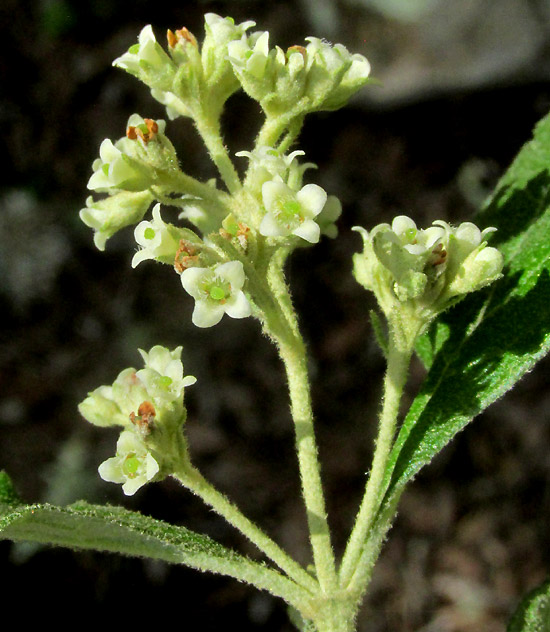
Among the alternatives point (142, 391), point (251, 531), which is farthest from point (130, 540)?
point (142, 391)

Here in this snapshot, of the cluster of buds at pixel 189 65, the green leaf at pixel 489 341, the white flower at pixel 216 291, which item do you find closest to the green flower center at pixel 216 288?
the white flower at pixel 216 291

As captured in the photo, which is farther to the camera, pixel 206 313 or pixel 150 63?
pixel 150 63

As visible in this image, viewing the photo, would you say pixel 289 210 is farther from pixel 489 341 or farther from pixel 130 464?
pixel 130 464

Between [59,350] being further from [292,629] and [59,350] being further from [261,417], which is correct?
[292,629]

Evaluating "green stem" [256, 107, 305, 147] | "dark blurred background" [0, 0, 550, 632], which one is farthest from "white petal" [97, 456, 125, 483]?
"dark blurred background" [0, 0, 550, 632]

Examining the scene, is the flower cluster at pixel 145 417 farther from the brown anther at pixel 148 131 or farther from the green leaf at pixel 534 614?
the green leaf at pixel 534 614

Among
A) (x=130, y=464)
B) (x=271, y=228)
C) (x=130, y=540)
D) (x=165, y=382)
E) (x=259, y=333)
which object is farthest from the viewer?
(x=259, y=333)

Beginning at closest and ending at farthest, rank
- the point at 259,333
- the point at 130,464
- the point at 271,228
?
1. the point at 271,228
2. the point at 130,464
3. the point at 259,333

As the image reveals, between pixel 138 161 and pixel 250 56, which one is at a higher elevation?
pixel 250 56
